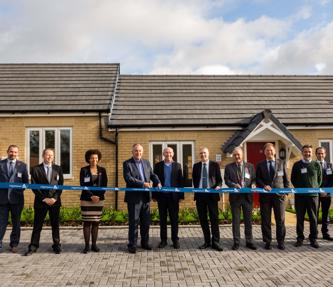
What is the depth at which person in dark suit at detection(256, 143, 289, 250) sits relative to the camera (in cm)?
745

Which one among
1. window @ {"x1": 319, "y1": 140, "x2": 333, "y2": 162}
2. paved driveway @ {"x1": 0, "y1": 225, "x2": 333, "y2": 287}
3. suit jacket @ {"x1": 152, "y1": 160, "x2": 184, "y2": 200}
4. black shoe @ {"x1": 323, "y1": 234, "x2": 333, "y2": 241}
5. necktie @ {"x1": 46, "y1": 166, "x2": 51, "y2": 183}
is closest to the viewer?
paved driveway @ {"x1": 0, "y1": 225, "x2": 333, "y2": 287}

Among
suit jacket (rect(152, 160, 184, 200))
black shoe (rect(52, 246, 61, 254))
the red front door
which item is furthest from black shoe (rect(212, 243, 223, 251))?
the red front door

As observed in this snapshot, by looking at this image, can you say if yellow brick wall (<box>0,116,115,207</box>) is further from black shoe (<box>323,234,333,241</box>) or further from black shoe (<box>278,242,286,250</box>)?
black shoe (<box>323,234,333,241</box>)

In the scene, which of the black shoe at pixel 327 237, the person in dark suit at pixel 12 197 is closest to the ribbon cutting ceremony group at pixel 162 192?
the person in dark suit at pixel 12 197

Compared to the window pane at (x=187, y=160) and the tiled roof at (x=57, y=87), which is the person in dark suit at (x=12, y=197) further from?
the window pane at (x=187, y=160)

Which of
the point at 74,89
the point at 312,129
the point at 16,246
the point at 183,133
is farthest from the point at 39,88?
the point at 312,129

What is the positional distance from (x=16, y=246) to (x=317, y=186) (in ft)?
19.7

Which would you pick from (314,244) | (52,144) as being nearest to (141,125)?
(52,144)

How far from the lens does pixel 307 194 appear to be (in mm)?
7688

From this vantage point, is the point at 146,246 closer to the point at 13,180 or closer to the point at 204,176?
the point at 204,176

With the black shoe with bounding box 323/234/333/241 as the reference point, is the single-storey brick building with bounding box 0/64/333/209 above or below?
above

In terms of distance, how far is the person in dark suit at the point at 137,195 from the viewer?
729cm

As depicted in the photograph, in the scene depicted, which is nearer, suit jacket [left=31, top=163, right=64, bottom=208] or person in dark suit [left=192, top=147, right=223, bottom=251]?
suit jacket [left=31, top=163, right=64, bottom=208]

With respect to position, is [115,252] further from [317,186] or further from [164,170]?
[317,186]
